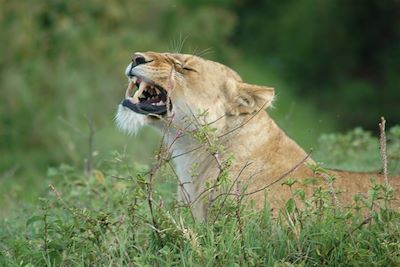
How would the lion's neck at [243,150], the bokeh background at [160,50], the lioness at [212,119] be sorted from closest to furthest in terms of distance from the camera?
the lioness at [212,119] < the lion's neck at [243,150] < the bokeh background at [160,50]

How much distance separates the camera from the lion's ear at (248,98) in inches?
221

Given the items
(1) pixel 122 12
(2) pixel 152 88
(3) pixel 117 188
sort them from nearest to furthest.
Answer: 1. (2) pixel 152 88
2. (3) pixel 117 188
3. (1) pixel 122 12

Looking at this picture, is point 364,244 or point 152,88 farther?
point 152,88

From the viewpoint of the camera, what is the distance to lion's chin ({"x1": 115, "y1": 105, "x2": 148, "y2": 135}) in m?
5.51

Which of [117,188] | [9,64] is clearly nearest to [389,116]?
[9,64]

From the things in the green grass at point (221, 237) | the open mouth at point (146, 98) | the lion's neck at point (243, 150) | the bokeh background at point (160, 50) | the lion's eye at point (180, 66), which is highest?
the bokeh background at point (160, 50)

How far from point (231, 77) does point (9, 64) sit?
801 centimetres

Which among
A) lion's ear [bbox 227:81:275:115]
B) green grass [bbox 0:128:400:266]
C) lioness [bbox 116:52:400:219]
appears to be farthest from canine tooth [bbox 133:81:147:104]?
green grass [bbox 0:128:400:266]

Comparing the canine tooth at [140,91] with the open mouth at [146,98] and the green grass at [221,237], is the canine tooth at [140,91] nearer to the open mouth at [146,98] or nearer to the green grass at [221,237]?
the open mouth at [146,98]

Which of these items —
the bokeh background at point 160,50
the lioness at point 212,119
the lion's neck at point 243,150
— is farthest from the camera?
the bokeh background at point 160,50

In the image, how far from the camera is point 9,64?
13.4 m

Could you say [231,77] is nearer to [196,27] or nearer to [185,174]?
[185,174]

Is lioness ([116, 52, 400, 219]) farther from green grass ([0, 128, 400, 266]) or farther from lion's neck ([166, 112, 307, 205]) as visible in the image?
green grass ([0, 128, 400, 266])

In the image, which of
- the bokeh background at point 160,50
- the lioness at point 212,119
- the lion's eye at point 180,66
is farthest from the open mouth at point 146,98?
the bokeh background at point 160,50
